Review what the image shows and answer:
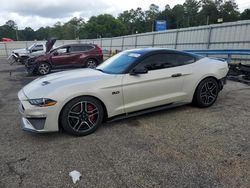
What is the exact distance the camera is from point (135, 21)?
112 metres

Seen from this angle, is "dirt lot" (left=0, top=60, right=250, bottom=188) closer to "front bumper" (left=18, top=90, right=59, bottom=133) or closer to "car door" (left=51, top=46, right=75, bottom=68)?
"front bumper" (left=18, top=90, right=59, bottom=133)

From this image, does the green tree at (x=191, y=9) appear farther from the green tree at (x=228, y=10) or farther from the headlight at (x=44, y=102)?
the headlight at (x=44, y=102)

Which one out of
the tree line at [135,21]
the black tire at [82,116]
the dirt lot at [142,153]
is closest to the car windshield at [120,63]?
the black tire at [82,116]

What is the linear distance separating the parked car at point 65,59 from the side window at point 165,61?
888 cm

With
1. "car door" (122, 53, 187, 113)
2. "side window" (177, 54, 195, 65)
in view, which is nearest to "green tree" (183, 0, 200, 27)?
"side window" (177, 54, 195, 65)

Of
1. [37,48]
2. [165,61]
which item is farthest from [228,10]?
[165,61]

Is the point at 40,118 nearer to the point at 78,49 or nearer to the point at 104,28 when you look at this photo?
the point at 78,49

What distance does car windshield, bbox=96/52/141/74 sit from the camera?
460 cm

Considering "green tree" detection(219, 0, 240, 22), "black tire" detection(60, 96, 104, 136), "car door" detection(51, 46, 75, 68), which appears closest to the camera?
"black tire" detection(60, 96, 104, 136)

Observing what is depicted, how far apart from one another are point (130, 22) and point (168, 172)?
11547 centimetres

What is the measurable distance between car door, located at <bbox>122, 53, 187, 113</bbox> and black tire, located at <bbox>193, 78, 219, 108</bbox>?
18.8 inches

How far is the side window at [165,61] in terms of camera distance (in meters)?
4.67

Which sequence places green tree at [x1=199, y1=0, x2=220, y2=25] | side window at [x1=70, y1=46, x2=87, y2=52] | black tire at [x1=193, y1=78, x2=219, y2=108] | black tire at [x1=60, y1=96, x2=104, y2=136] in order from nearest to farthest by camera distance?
black tire at [x1=60, y1=96, x2=104, y2=136]
black tire at [x1=193, y1=78, x2=219, y2=108]
side window at [x1=70, y1=46, x2=87, y2=52]
green tree at [x1=199, y1=0, x2=220, y2=25]

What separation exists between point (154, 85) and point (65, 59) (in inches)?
371
